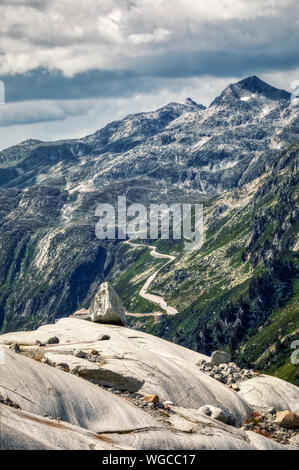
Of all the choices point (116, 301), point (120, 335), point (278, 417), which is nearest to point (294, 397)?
point (278, 417)

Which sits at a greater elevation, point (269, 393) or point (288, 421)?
point (269, 393)

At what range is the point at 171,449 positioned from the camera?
32.9m

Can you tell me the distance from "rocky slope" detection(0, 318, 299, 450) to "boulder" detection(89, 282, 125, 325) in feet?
29.9

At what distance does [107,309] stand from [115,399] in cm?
3007

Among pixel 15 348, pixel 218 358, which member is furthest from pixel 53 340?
pixel 218 358

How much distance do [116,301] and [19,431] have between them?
4396cm

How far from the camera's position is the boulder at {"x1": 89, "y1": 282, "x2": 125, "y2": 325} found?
6738 cm

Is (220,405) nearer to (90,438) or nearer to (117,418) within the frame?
(117,418)

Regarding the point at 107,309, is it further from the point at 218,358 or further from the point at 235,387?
the point at 235,387

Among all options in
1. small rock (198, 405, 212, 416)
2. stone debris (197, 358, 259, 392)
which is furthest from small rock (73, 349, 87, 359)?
stone debris (197, 358, 259, 392)

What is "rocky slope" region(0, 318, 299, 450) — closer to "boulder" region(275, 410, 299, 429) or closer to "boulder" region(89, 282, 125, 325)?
"boulder" region(275, 410, 299, 429)

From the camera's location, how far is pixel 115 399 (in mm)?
37312

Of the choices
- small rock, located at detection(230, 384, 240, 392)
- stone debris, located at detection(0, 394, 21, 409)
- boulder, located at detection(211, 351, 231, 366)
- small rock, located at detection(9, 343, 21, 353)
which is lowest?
small rock, located at detection(230, 384, 240, 392)

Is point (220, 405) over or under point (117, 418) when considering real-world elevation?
under
